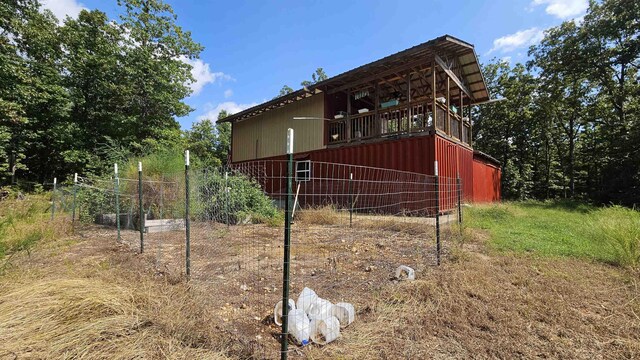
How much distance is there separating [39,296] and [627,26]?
2442 centimetres

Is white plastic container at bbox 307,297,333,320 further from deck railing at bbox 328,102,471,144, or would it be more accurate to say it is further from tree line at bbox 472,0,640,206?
tree line at bbox 472,0,640,206

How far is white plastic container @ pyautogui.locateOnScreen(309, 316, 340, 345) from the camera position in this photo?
2.19m

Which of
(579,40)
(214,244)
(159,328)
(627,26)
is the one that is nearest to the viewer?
(159,328)

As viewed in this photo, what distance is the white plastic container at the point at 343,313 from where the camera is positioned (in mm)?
2428

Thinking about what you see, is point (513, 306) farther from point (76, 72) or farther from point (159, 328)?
point (76, 72)

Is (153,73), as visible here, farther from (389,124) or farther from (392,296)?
(392,296)

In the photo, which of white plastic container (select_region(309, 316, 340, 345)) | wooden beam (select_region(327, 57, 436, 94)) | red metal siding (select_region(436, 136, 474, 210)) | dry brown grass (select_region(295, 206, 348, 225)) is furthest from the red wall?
white plastic container (select_region(309, 316, 340, 345))

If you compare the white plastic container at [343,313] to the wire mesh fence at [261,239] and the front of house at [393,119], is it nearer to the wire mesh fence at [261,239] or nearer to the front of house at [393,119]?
the wire mesh fence at [261,239]

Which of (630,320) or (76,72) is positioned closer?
(630,320)

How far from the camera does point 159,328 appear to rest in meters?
2.09

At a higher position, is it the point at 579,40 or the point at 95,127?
the point at 579,40

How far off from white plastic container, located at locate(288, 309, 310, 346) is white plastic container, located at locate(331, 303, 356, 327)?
0.29 m

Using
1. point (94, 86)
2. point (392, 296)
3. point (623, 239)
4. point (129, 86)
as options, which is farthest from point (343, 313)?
point (94, 86)

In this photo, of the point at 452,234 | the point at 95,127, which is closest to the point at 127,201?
the point at 452,234
